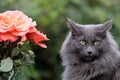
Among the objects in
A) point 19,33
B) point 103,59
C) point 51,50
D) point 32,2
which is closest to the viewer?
point 19,33

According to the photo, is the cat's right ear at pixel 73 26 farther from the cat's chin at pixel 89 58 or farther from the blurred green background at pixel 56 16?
the blurred green background at pixel 56 16

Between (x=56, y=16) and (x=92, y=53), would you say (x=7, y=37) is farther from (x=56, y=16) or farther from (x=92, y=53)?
(x=56, y=16)

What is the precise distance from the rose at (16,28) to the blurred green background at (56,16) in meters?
A: 2.19

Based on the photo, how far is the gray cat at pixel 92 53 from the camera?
148 inches

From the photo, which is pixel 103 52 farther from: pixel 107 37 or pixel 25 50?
pixel 25 50

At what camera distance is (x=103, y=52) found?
3818mm

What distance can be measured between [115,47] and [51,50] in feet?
8.84

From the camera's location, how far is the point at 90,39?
3.77m

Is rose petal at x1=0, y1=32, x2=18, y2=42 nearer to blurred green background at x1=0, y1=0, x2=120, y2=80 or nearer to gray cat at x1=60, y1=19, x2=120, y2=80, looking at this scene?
gray cat at x1=60, y1=19, x2=120, y2=80

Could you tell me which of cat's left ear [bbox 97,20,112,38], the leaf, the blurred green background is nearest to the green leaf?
the leaf

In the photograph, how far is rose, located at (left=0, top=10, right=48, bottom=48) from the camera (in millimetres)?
3332

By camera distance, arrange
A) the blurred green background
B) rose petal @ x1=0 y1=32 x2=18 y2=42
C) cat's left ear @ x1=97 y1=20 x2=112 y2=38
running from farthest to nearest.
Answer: the blurred green background, cat's left ear @ x1=97 y1=20 x2=112 y2=38, rose petal @ x1=0 y1=32 x2=18 y2=42

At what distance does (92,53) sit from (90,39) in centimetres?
11

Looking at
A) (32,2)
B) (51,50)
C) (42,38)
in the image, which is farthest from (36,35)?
(51,50)
